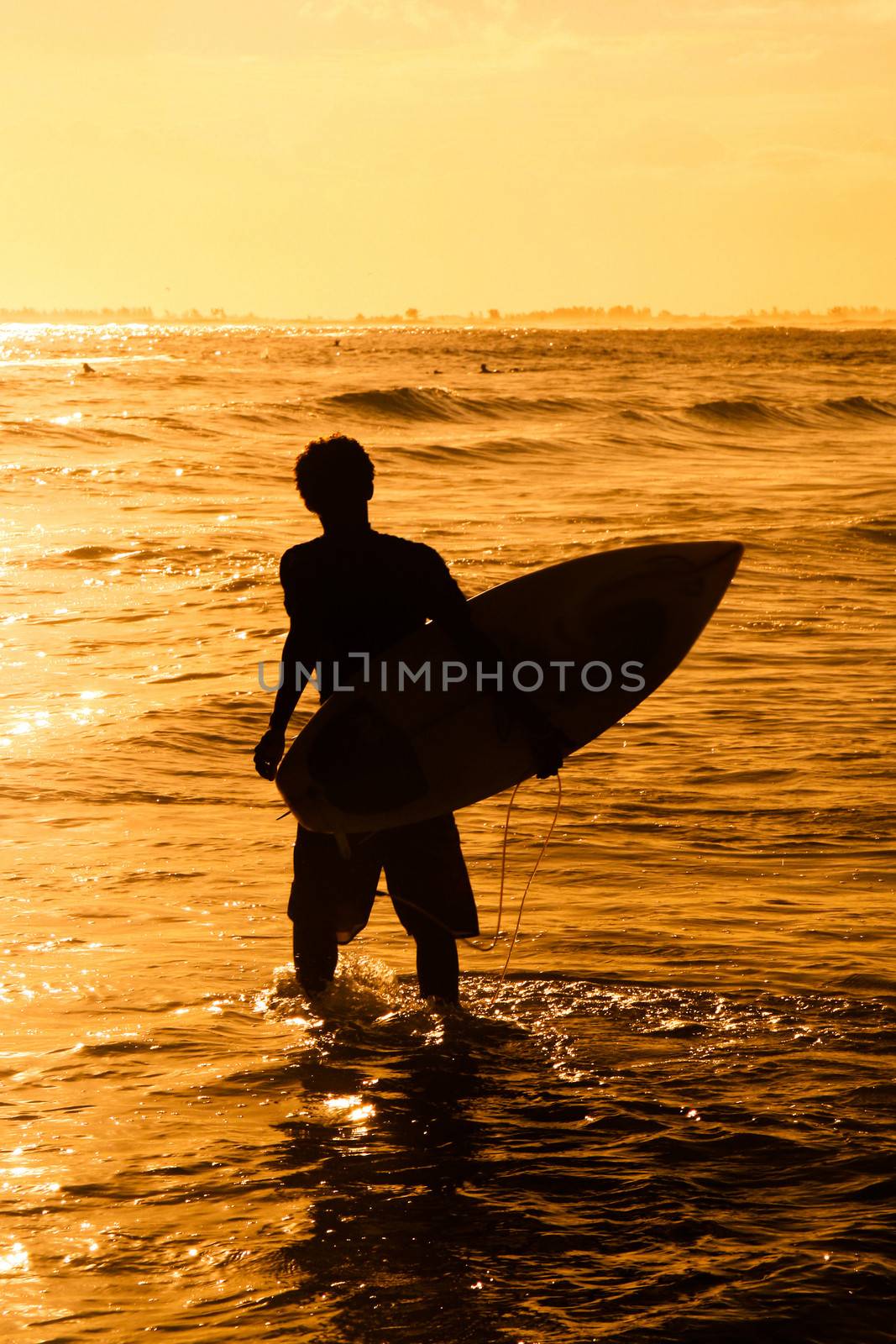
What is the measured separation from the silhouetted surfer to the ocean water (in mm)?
434

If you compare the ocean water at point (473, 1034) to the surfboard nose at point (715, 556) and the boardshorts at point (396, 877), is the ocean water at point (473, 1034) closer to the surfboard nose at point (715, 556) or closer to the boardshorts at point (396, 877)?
the boardshorts at point (396, 877)

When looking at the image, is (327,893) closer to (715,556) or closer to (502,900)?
(502,900)

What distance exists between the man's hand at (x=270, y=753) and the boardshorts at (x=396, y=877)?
24 centimetres

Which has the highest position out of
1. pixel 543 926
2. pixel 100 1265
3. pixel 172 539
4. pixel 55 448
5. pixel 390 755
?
pixel 55 448

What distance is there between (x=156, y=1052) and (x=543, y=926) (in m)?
1.63

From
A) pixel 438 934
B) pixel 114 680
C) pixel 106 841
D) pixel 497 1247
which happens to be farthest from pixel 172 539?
pixel 497 1247

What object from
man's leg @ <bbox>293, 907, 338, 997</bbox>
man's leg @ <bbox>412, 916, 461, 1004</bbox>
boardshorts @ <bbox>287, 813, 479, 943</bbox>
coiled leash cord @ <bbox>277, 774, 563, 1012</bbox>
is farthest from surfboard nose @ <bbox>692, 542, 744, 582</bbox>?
man's leg @ <bbox>293, 907, 338, 997</bbox>

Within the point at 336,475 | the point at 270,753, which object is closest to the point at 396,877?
the point at 270,753

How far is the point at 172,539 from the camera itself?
16.8 metres

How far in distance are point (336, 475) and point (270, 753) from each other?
2.98 feet

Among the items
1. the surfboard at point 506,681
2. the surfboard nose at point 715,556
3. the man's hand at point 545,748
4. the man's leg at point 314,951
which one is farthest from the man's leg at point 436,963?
the surfboard nose at point 715,556

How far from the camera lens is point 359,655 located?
4.26m

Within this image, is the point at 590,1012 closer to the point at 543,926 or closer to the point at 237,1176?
the point at 543,926

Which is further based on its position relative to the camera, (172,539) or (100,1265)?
(172,539)
